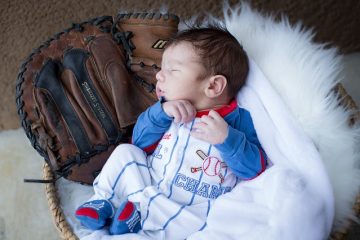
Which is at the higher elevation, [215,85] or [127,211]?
[215,85]

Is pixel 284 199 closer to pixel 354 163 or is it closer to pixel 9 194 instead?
pixel 354 163

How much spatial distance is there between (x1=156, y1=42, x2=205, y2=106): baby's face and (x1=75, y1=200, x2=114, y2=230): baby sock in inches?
9.4

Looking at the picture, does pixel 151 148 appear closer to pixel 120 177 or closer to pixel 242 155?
pixel 120 177

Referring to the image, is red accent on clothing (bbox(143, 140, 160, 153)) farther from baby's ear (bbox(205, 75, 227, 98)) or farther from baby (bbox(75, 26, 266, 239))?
baby's ear (bbox(205, 75, 227, 98))

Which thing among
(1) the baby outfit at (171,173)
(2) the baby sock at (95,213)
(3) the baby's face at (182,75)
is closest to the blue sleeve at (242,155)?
(1) the baby outfit at (171,173)

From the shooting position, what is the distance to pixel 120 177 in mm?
886

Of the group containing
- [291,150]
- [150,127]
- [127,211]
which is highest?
[291,150]

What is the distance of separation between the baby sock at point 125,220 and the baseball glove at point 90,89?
0.55 ft

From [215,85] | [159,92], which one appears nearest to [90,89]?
[159,92]

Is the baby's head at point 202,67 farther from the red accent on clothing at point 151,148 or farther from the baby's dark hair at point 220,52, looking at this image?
the red accent on clothing at point 151,148

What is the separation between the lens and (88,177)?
0.96 metres

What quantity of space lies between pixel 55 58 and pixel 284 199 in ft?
1.88

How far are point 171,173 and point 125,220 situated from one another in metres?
0.12

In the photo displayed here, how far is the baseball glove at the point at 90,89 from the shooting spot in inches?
37.4
